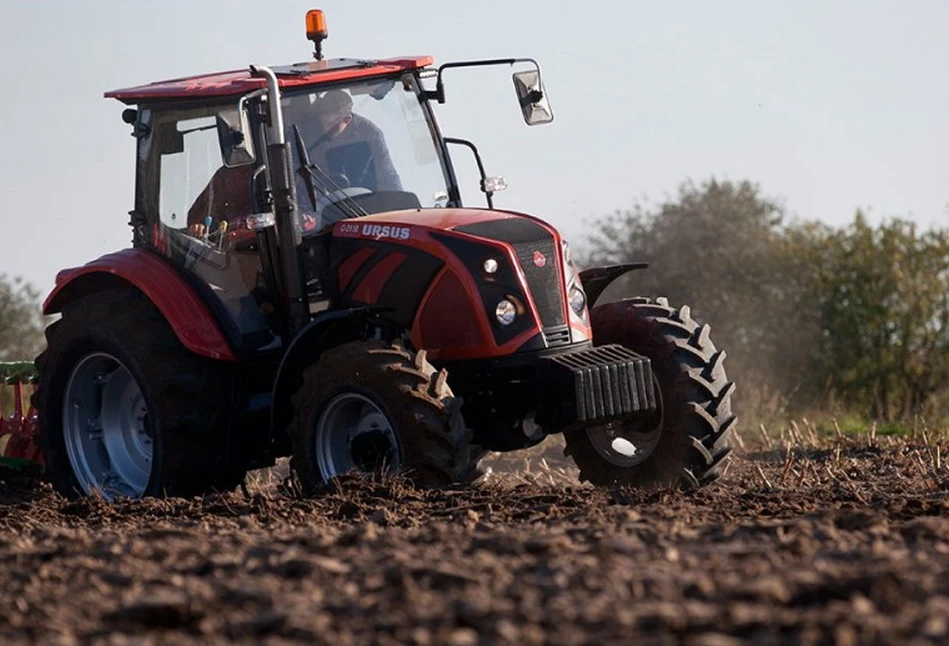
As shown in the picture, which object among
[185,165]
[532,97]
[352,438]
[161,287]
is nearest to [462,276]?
[352,438]

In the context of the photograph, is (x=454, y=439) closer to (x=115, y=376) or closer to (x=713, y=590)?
(x=115, y=376)

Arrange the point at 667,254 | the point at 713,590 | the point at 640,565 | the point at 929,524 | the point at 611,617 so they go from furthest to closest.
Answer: the point at 667,254 < the point at 929,524 < the point at 640,565 < the point at 713,590 < the point at 611,617

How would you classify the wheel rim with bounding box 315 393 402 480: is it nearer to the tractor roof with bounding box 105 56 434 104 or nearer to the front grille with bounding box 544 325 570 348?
the front grille with bounding box 544 325 570 348

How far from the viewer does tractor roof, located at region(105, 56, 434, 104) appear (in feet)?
29.9

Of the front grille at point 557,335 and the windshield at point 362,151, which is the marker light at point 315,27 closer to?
the windshield at point 362,151

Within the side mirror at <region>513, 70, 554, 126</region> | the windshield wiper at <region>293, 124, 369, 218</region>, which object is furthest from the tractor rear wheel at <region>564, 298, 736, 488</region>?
the windshield wiper at <region>293, 124, 369, 218</region>

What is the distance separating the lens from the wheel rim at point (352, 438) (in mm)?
8562

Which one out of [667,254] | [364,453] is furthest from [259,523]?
[667,254]

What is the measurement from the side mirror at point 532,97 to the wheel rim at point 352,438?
6.34 ft

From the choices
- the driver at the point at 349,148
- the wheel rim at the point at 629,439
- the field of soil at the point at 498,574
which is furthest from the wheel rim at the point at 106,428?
the wheel rim at the point at 629,439

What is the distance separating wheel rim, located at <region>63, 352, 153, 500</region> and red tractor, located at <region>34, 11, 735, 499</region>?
1cm

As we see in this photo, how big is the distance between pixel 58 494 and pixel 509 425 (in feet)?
9.42

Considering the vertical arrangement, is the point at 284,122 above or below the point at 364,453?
above

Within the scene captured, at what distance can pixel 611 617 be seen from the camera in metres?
4.39
